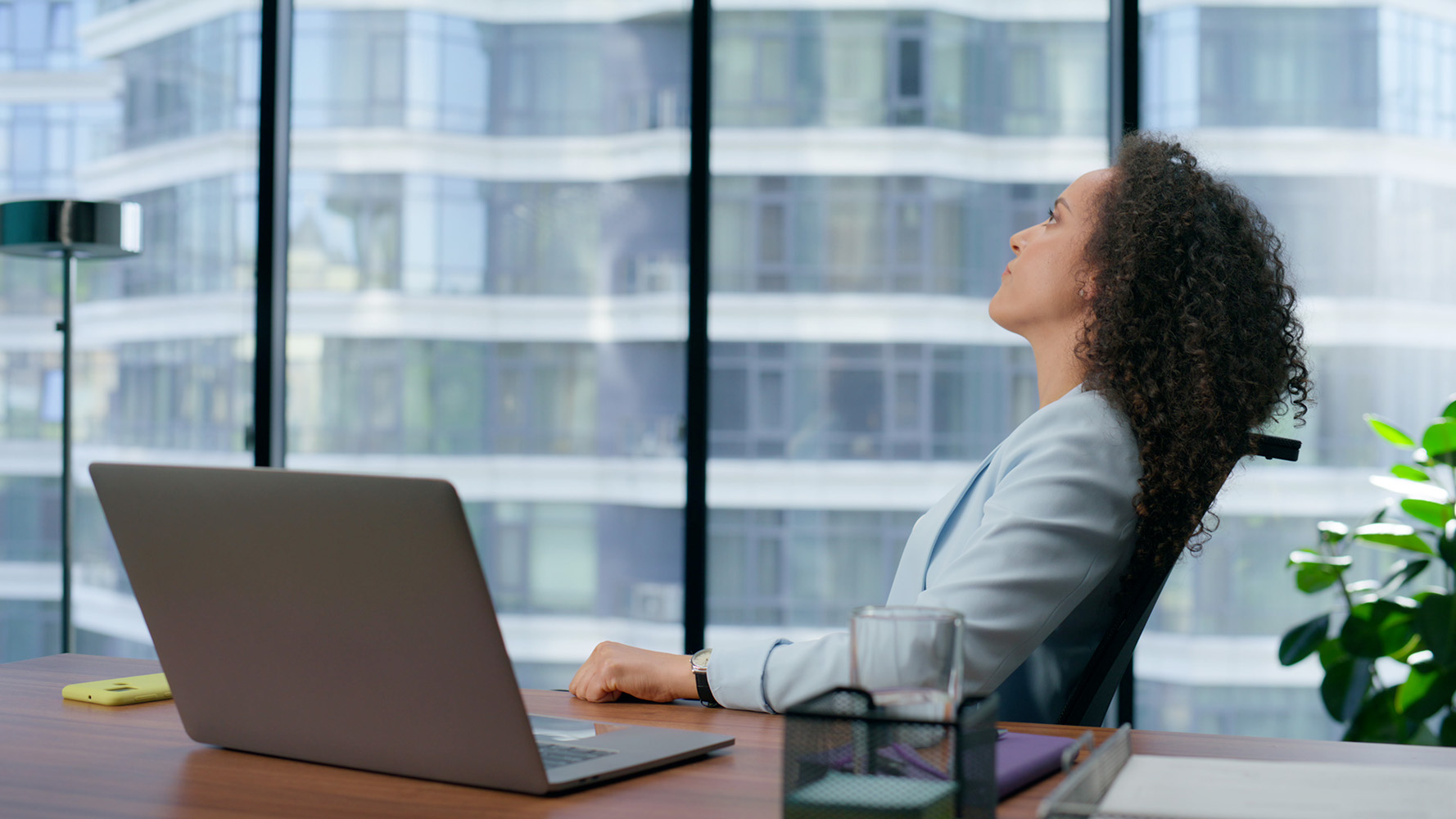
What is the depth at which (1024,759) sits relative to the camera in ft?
2.76

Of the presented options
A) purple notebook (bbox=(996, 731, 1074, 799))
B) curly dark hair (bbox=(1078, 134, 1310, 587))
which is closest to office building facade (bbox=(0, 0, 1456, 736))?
curly dark hair (bbox=(1078, 134, 1310, 587))

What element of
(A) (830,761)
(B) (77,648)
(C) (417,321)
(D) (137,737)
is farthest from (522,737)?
(B) (77,648)

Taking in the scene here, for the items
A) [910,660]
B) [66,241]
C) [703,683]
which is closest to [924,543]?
[703,683]

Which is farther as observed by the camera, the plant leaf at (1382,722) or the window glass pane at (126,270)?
the window glass pane at (126,270)

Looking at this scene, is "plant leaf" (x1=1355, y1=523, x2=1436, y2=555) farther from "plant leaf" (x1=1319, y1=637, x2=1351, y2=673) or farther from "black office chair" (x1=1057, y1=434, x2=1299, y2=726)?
"black office chair" (x1=1057, y1=434, x2=1299, y2=726)

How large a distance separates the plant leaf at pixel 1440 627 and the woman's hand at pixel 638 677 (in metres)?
2.01

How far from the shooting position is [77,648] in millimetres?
3232

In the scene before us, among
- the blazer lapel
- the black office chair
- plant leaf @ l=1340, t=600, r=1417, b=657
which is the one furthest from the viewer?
plant leaf @ l=1340, t=600, r=1417, b=657

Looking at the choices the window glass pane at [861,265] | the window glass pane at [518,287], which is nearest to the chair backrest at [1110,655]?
the window glass pane at [861,265]

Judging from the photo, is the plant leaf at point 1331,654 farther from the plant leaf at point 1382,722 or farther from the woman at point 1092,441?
the woman at point 1092,441

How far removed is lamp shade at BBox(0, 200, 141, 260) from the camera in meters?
2.71

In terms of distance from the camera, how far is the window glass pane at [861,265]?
10.1ft

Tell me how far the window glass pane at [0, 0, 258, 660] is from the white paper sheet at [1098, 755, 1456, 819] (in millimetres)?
3029

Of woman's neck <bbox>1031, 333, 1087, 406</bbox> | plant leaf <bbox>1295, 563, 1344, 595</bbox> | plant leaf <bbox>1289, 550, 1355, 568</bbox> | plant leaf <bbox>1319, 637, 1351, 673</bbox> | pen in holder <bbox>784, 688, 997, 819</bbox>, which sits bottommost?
plant leaf <bbox>1319, 637, 1351, 673</bbox>
